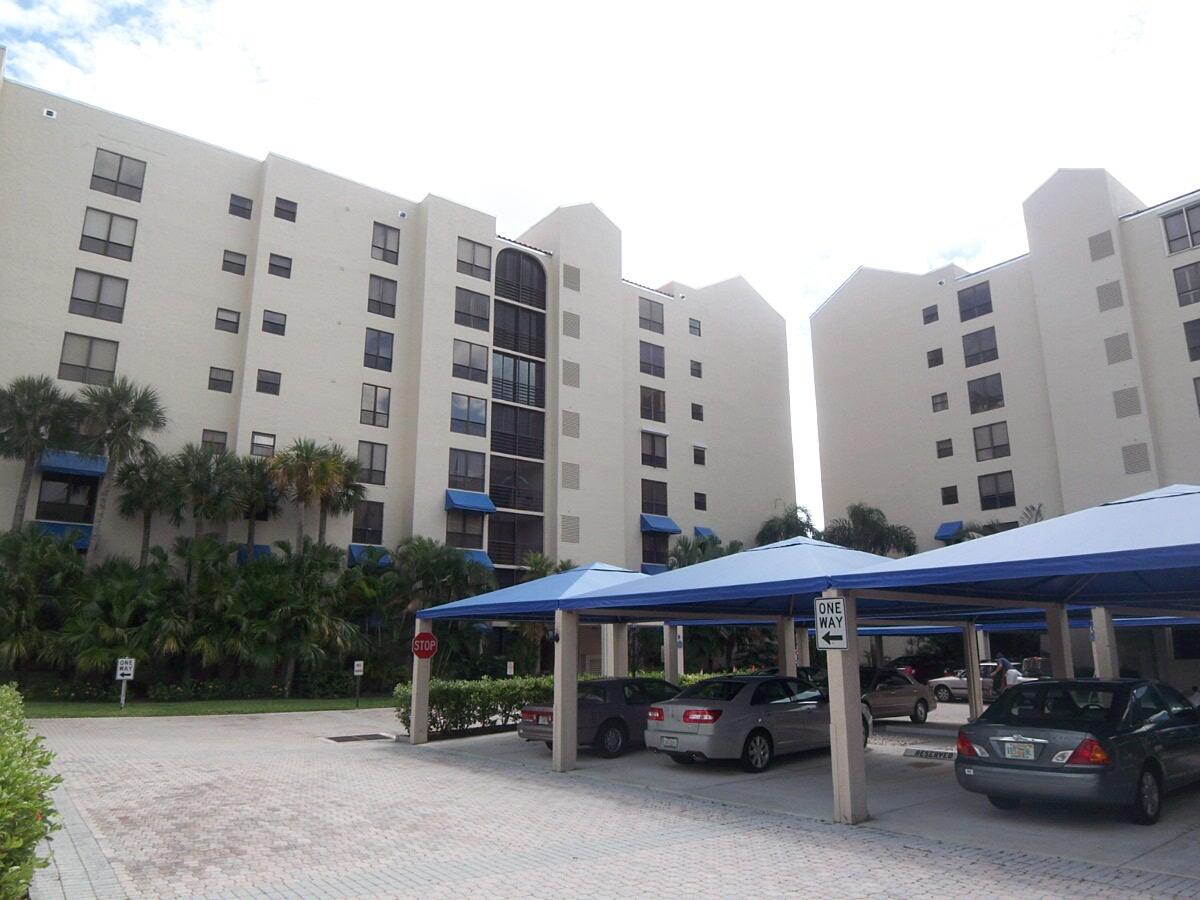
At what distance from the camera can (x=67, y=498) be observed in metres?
29.6

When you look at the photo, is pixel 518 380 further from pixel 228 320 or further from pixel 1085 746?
pixel 1085 746

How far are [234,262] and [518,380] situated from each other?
566 inches

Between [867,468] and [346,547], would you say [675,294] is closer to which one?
[867,468]

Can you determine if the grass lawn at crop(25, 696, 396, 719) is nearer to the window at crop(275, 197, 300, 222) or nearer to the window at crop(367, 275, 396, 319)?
the window at crop(367, 275, 396, 319)

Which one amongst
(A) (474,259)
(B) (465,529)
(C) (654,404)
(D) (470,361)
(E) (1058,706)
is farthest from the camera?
(C) (654,404)

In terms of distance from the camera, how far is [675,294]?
49.9 meters

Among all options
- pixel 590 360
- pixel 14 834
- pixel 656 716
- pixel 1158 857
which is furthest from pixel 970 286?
pixel 14 834

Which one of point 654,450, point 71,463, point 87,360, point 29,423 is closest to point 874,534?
point 654,450

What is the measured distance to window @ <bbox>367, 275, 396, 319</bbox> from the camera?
38188mm

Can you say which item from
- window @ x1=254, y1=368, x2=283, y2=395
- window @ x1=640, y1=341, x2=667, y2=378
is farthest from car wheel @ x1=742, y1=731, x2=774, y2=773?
window @ x1=640, y1=341, x2=667, y2=378

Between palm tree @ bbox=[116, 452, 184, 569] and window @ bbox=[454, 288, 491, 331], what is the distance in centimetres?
1528

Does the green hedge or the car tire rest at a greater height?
the green hedge

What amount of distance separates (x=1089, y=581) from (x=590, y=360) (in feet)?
108

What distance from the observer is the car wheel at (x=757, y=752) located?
42.2 ft
